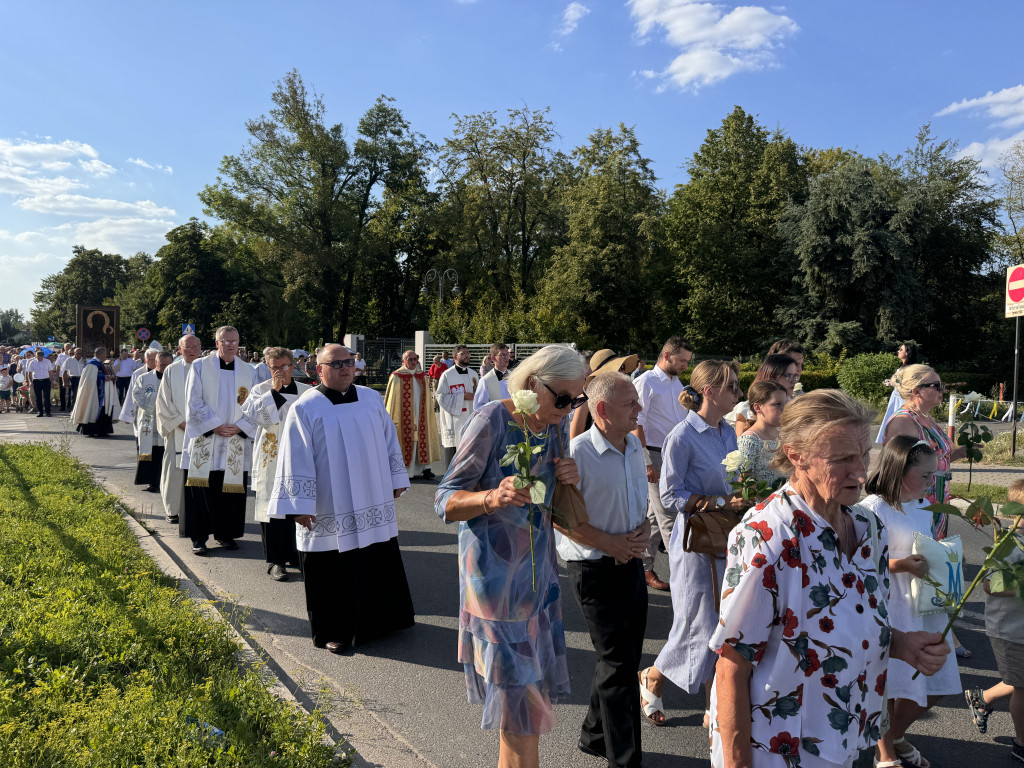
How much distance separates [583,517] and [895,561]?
1396 millimetres

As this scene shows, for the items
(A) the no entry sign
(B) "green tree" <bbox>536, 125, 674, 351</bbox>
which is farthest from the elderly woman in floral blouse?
(B) "green tree" <bbox>536, 125, 674, 351</bbox>

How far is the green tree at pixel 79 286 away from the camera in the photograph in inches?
3602

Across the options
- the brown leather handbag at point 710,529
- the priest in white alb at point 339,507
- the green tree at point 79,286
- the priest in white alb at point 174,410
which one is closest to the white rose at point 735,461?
the brown leather handbag at point 710,529

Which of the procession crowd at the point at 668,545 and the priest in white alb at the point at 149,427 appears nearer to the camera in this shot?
the procession crowd at the point at 668,545

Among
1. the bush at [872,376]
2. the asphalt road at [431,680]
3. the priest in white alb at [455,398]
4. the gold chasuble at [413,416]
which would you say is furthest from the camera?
the bush at [872,376]

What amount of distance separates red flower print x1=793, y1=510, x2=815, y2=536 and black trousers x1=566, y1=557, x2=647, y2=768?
5.13 feet

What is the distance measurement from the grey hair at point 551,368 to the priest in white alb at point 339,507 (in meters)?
2.76

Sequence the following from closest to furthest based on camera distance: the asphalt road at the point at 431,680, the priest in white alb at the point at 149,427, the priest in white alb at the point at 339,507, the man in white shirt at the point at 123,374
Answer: the asphalt road at the point at 431,680
the priest in white alb at the point at 339,507
the priest in white alb at the point at 149,427
the man in white shirt at the point at 123,374

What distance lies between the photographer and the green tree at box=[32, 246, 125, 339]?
9150cm

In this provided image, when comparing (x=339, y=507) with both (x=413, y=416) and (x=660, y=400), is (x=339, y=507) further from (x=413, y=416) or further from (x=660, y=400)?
(x=413, y=416)

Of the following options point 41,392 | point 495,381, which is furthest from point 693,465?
point 41,392

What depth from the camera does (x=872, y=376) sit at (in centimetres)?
2320

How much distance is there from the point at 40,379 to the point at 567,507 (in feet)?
85.6

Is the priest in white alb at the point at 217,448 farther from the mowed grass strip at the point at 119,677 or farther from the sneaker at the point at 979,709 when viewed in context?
the sneaker at the point at 979,709
